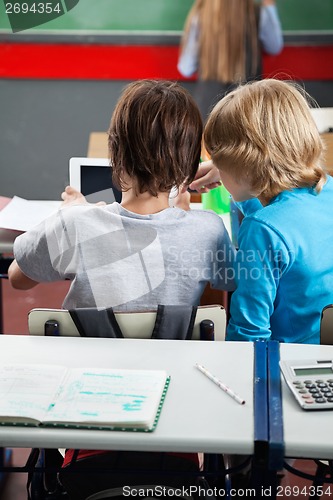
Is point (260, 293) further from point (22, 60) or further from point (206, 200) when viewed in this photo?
point (22, 60)

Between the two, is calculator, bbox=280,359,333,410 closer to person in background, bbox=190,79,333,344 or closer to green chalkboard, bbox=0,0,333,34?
person in background, bbox=190,79,333,344

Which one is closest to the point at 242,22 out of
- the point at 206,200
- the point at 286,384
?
the point at 206,200

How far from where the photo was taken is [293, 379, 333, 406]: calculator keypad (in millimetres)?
1144

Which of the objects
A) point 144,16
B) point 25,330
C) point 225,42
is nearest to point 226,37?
point 225,42

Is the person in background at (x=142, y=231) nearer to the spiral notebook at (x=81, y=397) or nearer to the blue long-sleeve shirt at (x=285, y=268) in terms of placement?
the blue long-sleeve shirt at (x=285, y=268)

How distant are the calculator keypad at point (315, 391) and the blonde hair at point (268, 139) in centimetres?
54

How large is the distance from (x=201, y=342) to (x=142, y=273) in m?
0.21

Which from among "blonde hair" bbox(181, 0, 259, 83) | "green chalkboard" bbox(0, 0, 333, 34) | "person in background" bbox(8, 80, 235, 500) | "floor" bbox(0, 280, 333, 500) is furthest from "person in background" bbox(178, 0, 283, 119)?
"person in background" bbox(8, 80, 235, 500)

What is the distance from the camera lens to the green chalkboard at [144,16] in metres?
4.12

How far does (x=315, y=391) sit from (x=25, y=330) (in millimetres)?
2158

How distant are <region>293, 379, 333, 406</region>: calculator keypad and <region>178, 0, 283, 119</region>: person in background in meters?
2.61

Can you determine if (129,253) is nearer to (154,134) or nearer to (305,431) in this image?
(154,134)

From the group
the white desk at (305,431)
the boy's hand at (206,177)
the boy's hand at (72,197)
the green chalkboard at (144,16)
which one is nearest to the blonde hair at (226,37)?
the green chalkboard at (144,16)

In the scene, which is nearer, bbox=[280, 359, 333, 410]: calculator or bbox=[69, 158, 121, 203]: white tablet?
bbox=[280, 359, 333, 410]: calculator
